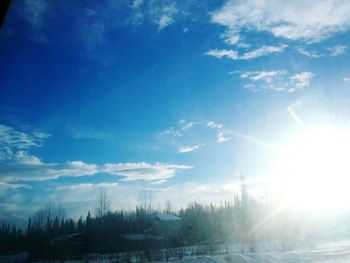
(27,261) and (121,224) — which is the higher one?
(121,224)

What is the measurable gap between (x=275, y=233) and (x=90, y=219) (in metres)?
43.5

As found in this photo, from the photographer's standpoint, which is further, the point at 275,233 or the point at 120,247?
the point at 275,233

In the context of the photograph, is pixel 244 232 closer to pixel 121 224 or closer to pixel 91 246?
pixel 121 224

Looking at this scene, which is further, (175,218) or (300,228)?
(300,228)

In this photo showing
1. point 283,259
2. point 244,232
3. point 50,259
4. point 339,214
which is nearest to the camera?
point 283,259

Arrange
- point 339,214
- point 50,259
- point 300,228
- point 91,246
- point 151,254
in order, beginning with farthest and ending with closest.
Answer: point 339,214 → point 300,228 → point 91,246 → point 50,259 → point 151,254

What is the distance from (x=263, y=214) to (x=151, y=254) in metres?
53.7

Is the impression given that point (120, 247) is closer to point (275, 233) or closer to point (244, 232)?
point (244, 232)

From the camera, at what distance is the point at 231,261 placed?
27.3 m

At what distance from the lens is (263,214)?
84562 mm

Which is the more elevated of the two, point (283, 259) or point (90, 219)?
point (90, 219)

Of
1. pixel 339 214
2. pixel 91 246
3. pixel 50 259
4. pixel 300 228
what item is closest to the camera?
pixel 50 259

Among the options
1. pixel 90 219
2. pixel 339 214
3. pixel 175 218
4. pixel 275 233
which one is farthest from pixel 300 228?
pixel 90 219

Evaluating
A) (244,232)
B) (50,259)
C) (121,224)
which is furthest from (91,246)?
(244,232)
